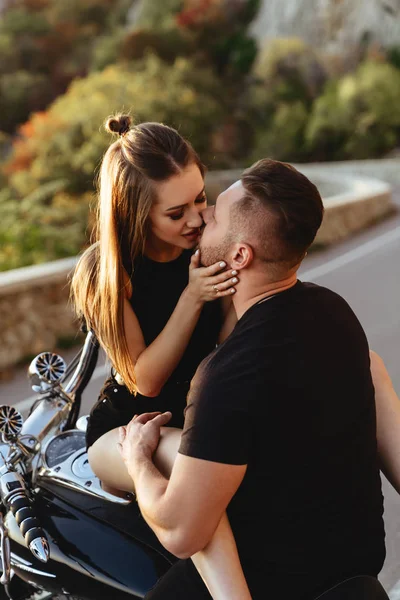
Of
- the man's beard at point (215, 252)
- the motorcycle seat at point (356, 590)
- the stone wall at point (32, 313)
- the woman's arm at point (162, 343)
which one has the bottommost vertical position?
the stone wall at point (32, 313)

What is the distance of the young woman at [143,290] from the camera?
7.55 ft

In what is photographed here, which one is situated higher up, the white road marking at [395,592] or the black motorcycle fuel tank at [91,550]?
the black motorcycle fuel tank at [91,550]

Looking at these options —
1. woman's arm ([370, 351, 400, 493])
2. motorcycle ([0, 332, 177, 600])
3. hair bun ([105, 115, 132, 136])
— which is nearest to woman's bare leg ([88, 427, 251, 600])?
motorcycle ([0, 332, 177, 600])

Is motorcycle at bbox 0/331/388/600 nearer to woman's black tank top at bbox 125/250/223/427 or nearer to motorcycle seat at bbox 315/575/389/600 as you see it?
motorcycle seat at bbox 315/575/389/600

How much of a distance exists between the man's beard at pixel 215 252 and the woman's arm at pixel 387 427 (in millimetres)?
542

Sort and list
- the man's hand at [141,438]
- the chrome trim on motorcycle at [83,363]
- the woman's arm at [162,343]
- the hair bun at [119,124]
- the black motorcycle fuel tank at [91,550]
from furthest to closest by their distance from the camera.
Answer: the chrome trim on motorcycle at [83,363], the hair bun at [119,124], the woman's arm at [162,343], the black motorcycle fuel tank at [91,550], the man's hand at [141,438]

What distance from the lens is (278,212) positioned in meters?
1.76

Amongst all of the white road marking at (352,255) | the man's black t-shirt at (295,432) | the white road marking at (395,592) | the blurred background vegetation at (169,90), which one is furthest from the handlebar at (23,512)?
the blurred background vegetation at (169,90)

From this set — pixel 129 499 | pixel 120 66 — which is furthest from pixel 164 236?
pixel 120 66

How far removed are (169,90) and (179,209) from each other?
28273 mm

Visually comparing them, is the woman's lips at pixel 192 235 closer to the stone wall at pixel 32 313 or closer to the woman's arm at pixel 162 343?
the woman's arm at pixel 162 343

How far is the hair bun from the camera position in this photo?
2537 millimetres

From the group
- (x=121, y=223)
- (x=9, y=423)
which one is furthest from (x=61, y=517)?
(x=121, y=223)

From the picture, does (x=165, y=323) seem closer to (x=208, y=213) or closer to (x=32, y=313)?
(x=208, y=213)
